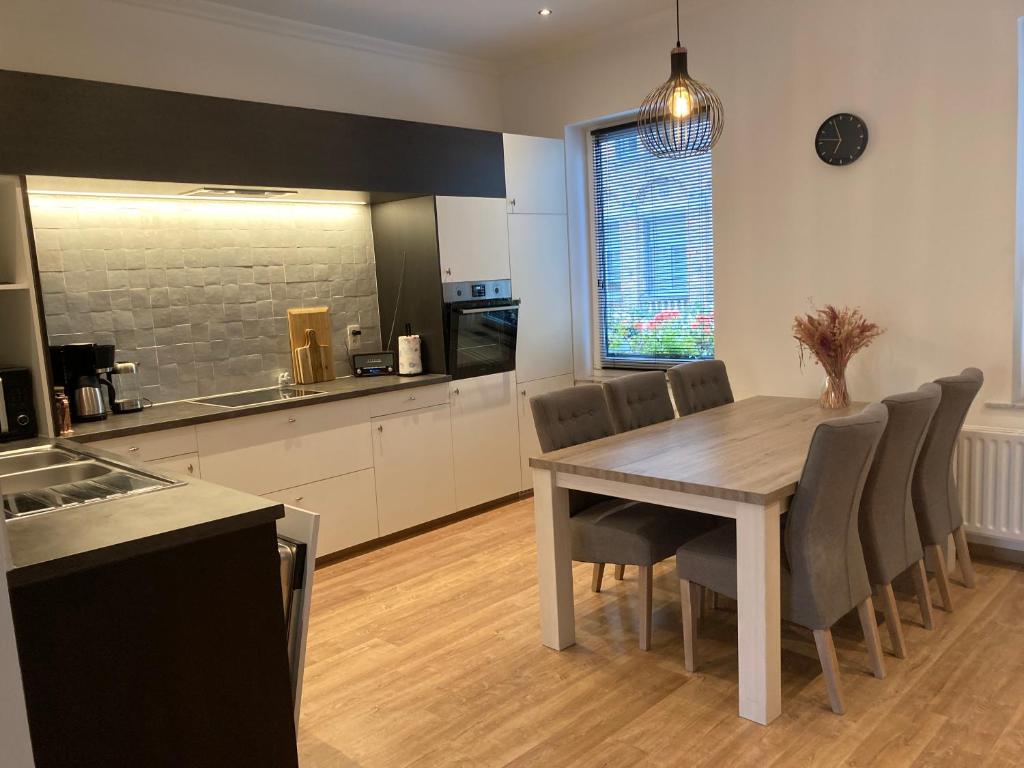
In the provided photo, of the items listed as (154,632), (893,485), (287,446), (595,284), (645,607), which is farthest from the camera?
(595,284)

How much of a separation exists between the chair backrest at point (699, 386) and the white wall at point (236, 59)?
2.47 meters

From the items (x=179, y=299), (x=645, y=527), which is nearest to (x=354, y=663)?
(x=645, y=527)

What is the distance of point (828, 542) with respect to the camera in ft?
7.79

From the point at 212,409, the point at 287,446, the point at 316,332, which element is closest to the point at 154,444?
the point at 212,409

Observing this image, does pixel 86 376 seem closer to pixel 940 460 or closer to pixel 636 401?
pixel 636 401

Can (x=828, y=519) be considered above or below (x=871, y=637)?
above

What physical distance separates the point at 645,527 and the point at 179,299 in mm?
2629

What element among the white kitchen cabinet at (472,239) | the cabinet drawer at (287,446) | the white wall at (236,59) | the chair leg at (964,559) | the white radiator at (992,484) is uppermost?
the white wall at (236,59)

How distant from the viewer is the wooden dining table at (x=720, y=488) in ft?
7.71

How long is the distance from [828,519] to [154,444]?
8.78 feet

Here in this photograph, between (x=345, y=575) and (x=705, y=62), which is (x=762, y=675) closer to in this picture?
(x=345, y=575)

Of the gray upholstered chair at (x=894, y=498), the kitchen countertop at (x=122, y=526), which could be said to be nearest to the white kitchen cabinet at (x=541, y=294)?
the gray upholstered chair at (x=894, y=498)

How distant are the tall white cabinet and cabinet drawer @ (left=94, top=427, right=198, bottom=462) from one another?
212 cm

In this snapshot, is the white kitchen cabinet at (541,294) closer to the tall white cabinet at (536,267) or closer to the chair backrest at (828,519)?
the tall white cabinet at (536,267)
